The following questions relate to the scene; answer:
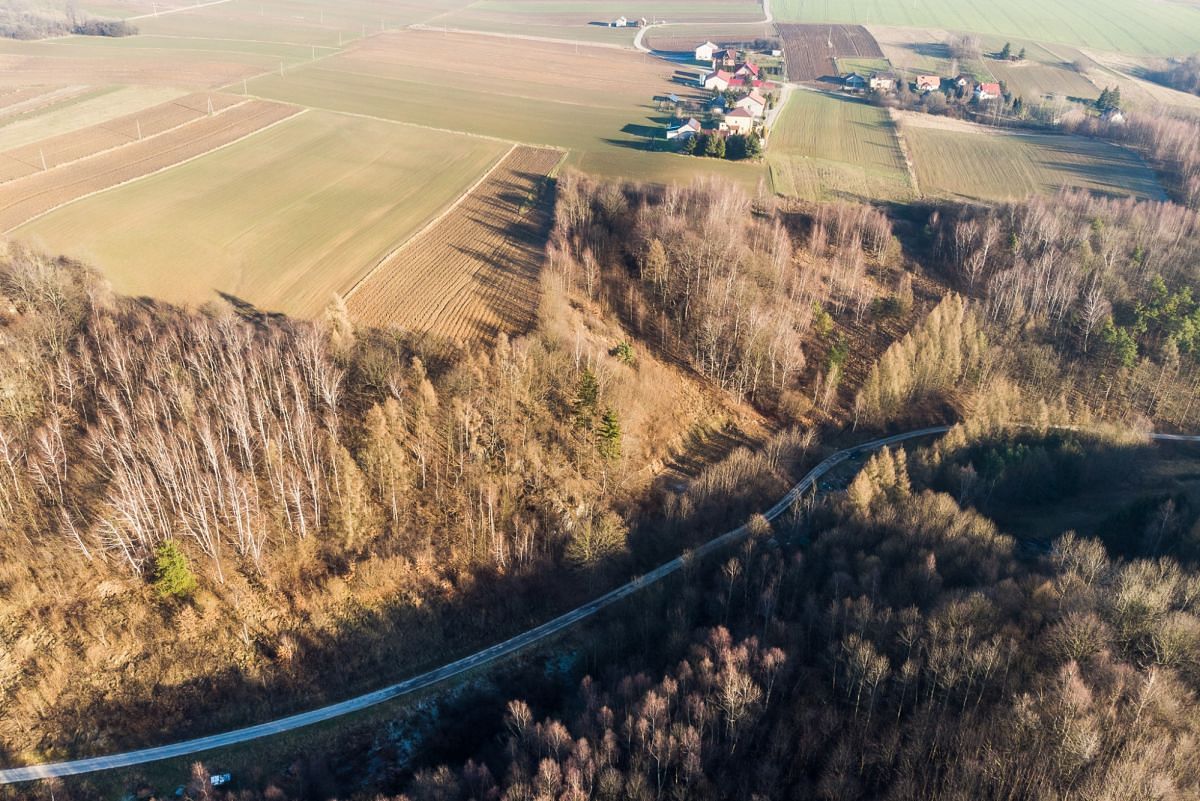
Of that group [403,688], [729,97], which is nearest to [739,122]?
[729,97]

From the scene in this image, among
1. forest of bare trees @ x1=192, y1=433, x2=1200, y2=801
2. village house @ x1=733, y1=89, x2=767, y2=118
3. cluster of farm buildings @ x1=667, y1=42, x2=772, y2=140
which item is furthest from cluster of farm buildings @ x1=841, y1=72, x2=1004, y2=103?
forest of bare trees @ x1=192, y1=433, x2=1200, y2=801

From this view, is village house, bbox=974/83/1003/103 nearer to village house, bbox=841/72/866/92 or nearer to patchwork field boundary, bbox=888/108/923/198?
patchwork field boundary, bbox=888/108/923/198

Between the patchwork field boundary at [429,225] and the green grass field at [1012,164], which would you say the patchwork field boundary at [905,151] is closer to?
the green grass field at [1012,164]

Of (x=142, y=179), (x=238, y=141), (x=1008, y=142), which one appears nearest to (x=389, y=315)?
(x=142, y=179)

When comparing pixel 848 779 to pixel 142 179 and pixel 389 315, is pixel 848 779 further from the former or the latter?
pixel 142 179

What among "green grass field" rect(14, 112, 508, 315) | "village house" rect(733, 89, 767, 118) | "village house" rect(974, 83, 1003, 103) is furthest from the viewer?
"village house" rect(974, 83, 1003, 103)
